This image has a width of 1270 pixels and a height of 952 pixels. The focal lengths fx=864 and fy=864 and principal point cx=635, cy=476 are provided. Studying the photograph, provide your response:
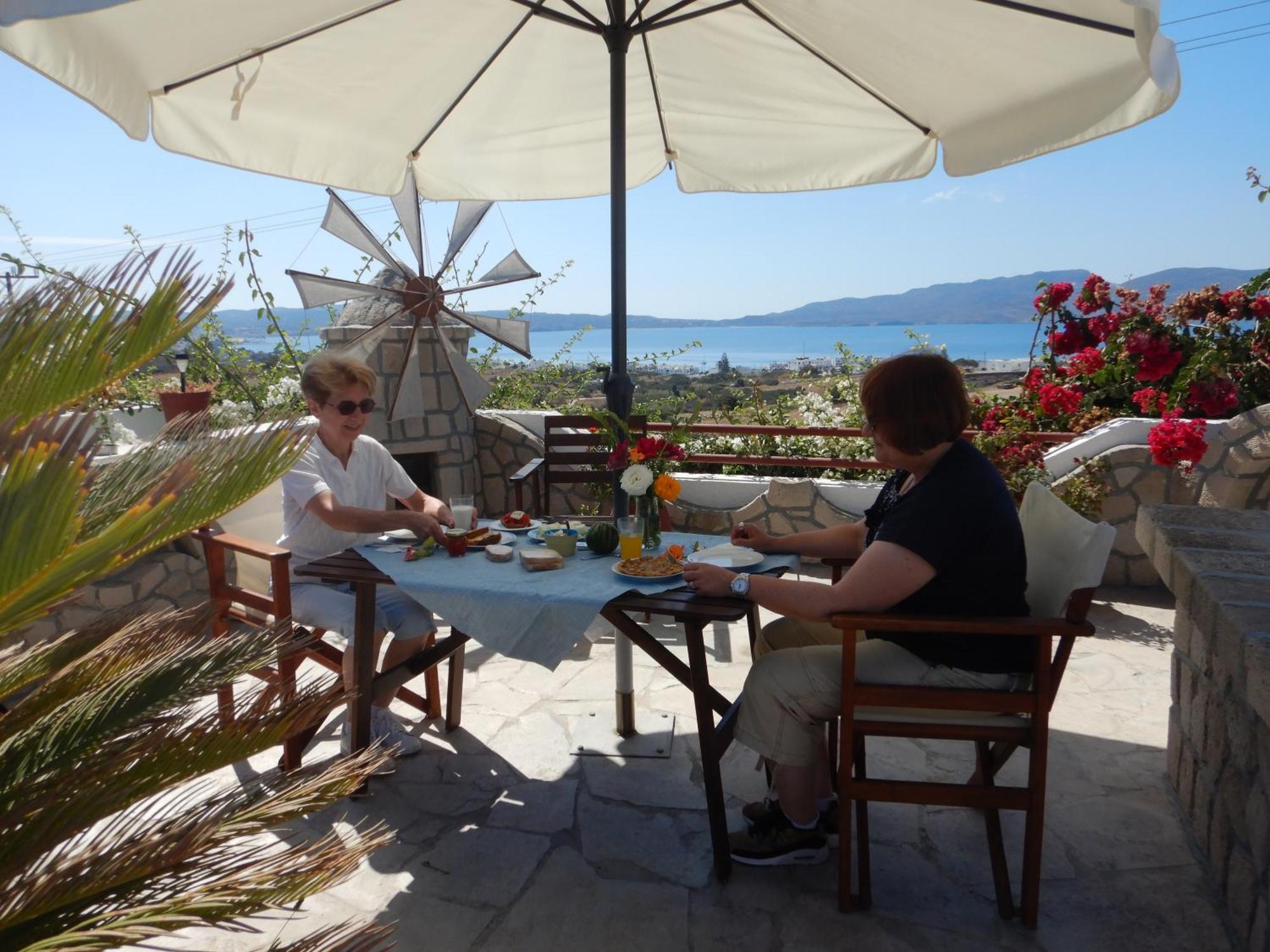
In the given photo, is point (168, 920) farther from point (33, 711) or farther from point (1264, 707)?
point (1264, 707)

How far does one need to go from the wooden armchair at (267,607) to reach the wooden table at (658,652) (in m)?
0.14

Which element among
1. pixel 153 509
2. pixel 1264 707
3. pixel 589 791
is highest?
pixel 153 509

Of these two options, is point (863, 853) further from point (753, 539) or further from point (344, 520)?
point (344, 520)

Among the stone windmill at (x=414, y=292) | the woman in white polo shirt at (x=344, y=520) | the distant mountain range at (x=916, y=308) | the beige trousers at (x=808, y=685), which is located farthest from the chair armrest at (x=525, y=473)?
the distant mountain range at (x=916, y=308)

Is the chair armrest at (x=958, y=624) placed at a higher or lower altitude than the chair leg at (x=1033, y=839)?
higher

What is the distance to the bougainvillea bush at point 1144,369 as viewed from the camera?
4.60m

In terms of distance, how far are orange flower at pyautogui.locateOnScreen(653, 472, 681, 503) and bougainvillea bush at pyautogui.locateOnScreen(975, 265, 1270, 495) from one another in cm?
266

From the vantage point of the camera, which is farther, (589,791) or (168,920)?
(589,791)

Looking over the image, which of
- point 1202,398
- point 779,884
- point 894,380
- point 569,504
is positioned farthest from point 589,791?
point 1202,398

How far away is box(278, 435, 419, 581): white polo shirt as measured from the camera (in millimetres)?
2805

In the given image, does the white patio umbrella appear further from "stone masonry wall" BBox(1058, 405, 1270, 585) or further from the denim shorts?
"stone masonry wall" BBox(1058, 405, 1270, 585)

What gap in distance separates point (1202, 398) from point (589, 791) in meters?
4.09

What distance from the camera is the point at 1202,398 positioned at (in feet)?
15.5

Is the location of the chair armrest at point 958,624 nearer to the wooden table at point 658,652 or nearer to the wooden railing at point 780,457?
the wooden table at point 658,652
